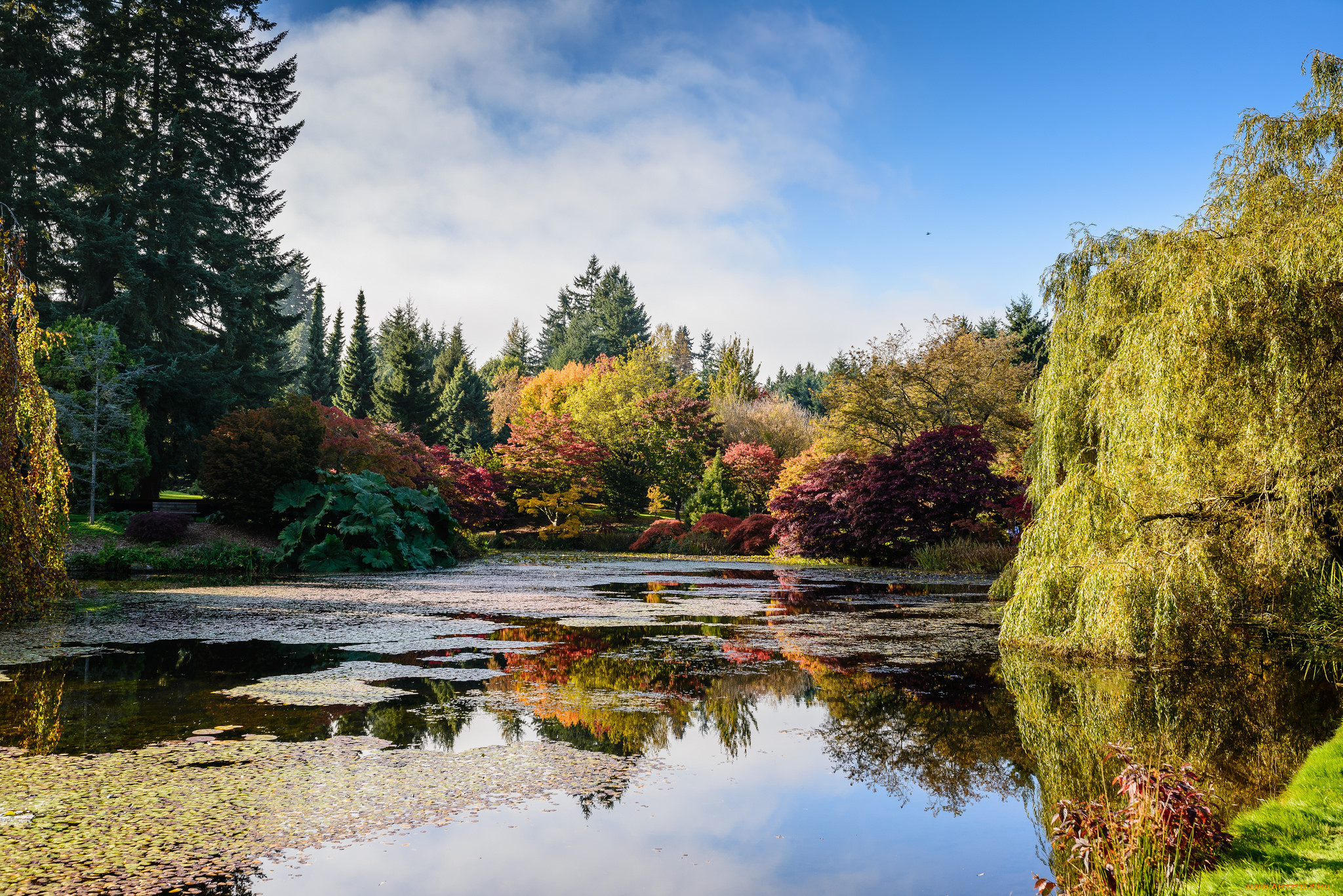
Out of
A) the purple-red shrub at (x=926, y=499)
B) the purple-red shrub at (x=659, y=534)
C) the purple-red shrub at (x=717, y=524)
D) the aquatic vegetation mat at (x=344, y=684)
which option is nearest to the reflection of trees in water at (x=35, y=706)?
the aquatic vegetation mat at (x=344, y=684)

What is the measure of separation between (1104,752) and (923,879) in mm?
2185

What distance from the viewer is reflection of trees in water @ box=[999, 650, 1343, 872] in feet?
15.1

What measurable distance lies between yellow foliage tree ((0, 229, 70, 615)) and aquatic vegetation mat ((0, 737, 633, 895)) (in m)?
5.51

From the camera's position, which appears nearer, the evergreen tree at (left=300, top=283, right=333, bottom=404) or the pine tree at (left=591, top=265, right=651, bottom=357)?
the evergreen tree at (left=300, top=283, right=333, bottom=404)

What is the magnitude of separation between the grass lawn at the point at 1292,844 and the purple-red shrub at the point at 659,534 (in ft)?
93.9

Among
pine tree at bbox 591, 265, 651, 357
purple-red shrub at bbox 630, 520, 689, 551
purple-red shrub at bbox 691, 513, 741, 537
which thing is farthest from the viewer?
pine tree at bbox 591, 265, 651, 357

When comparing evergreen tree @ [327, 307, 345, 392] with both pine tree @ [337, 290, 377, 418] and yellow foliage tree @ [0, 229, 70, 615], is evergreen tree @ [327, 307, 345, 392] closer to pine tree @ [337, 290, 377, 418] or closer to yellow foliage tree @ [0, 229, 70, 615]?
pine tree @ [337, 290, 377, 418]

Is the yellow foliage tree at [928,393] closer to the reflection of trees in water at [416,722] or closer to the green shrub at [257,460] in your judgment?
the green shrub at [257,460]

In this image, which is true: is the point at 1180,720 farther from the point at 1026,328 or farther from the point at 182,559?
the point at 1026,328

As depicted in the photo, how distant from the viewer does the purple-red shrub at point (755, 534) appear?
30.1 m

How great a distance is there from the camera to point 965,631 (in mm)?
10484

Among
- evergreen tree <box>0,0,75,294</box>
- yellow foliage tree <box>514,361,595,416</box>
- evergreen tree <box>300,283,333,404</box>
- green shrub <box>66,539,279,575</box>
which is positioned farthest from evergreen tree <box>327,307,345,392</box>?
green shrub <box>66,539,279,575</box>

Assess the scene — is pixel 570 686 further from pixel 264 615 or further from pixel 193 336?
pixel 193 336

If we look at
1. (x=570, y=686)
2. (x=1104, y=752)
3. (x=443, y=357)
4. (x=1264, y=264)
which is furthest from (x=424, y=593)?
(x=443, y=357)
